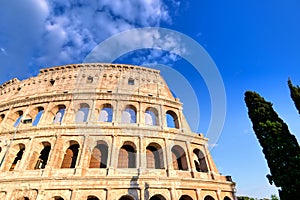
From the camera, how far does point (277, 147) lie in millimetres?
14102

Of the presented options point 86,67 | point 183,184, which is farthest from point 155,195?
point 86,67

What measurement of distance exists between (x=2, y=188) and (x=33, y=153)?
9.85 feet

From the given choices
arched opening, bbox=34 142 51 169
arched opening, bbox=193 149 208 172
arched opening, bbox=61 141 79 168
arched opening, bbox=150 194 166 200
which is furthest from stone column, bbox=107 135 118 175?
arched opening, bbox=193 149 208 172

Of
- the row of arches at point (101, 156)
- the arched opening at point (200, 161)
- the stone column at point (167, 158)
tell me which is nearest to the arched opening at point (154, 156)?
the row of arches at point (101, 156)

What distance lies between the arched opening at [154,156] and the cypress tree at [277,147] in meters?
8.58

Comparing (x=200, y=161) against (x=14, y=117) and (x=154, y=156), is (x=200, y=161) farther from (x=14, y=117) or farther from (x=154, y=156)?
(x=14, y=117)

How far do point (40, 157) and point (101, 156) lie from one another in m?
5.82

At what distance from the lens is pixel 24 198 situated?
44.4 feet

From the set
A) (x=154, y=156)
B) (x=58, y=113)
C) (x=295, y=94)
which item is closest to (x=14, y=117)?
(x=58, y=113)

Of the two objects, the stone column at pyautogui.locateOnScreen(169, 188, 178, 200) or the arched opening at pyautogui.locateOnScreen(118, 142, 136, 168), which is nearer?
the stone column at pyautogui.locateOnScreen(169, 188, 178, 200)

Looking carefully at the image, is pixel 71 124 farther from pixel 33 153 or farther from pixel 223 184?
pixel 223 184

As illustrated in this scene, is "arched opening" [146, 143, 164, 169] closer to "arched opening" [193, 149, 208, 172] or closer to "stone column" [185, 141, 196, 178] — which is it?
"stone column" [185, 141, 196, 178]

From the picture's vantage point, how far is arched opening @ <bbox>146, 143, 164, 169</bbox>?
16.2 metres

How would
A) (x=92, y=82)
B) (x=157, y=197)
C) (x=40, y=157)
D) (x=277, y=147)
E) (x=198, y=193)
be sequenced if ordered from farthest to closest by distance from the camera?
(x=92, y=82) → (x=40, y=157) → (x=157, y=197) → (x=198, y=193) → (x=277, y=147)
